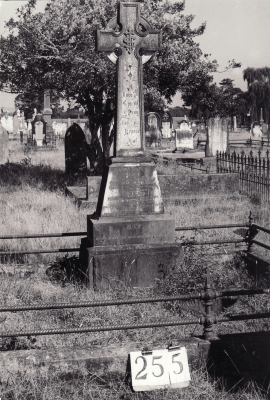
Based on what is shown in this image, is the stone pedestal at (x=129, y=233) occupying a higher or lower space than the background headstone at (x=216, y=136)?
lower

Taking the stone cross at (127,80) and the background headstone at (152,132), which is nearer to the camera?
the stone cross at (127,80)

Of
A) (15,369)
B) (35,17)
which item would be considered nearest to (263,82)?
(35,17)

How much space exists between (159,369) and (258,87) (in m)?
59.9

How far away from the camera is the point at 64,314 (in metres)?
4.95

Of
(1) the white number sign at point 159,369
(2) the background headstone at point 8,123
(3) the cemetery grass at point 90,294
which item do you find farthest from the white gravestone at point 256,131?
(1) the white number sign at point 159,369

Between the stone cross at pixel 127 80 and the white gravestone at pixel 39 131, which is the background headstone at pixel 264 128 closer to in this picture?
the white gravestone at pixel 39 131

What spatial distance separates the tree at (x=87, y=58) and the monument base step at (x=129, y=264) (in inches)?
254

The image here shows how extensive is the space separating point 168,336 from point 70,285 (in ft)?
5.91

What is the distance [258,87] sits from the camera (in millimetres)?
59719

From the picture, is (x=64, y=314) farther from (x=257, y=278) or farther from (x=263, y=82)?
(x=263, y=82)

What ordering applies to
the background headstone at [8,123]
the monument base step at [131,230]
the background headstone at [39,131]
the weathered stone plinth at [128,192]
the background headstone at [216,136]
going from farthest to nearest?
the background headstone at [8,123] < the background headstone at [39,131] < the background headstone at [216,136] < the weathered stone plinth at [128,192] < the monument base step at [131,230]

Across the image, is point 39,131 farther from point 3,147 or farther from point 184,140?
point 3,147

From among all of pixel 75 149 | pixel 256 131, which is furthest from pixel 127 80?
pixel 256 131

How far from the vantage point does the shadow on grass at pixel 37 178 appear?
13.7m
